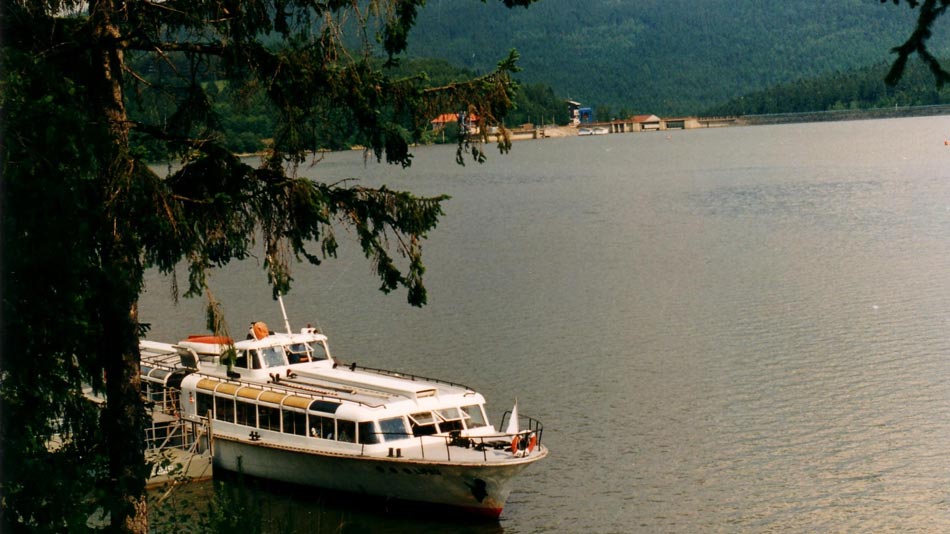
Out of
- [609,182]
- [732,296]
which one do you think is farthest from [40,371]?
[609,182]

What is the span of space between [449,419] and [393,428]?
1.32m

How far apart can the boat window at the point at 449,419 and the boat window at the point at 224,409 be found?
19.2 ft

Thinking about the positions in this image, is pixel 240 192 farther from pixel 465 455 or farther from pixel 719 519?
pixel 719 519

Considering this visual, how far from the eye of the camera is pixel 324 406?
28.5 meters

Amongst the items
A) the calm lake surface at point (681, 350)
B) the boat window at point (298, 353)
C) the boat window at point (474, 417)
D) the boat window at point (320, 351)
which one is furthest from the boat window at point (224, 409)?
the boat window at point (474, 417)

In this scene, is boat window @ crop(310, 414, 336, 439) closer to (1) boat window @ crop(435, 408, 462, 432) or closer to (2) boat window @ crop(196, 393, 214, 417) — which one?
(1) boat window @ crop(435, 408, 462, 432)

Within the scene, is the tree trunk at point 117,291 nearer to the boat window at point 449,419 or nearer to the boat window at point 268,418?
the boat window at point 449,419

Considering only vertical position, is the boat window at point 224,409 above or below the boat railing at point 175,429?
above

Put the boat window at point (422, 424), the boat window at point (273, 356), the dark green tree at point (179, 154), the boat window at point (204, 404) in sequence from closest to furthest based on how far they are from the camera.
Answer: the dark green tree at point (179, 154)
the boat window at point (422, 424)
the boat window at point (204, 404)
the boat window at point (273, 356)

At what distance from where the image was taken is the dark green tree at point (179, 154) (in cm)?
1346

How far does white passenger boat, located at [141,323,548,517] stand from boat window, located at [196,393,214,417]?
1.0 inches

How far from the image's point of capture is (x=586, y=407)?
3566 cm

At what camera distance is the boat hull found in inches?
1047

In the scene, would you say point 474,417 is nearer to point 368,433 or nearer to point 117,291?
point 368,433
